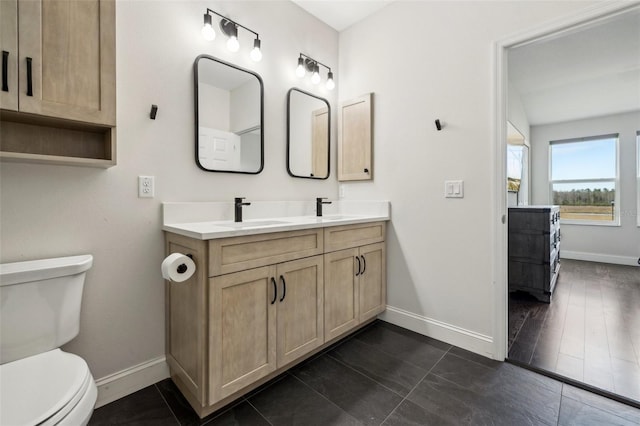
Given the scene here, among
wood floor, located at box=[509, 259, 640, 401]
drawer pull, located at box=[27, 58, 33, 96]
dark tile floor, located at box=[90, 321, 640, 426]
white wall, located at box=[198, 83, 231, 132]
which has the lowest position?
dark tile floor, located at box=[90, 321, 640, 426]

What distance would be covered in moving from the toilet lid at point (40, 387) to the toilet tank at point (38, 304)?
7 centimetres

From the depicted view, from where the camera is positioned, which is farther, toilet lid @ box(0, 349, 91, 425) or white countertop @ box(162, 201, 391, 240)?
white countertop @ box(162, 201, 391, 240)

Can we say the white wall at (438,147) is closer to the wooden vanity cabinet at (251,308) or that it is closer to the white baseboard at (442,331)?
the white baseboard at (442,331)

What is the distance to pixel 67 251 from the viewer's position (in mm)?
1381

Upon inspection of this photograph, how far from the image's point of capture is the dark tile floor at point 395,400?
1.36m

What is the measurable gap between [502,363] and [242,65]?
2615 millimetres

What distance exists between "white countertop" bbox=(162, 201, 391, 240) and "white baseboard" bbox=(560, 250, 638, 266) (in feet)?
15.0

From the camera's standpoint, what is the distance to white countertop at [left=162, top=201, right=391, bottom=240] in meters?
1.41

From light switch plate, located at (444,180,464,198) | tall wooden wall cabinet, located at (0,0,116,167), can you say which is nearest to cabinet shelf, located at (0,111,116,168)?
tall wooden wall cabinet, located at (0,0,116,167)

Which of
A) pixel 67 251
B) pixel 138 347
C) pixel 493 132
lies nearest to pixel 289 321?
pixel 138 347

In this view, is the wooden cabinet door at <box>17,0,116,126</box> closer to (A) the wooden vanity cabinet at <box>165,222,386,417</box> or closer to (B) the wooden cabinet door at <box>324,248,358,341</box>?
(A) the wooden vanity cabinet at <box>165,222,386,417</box>

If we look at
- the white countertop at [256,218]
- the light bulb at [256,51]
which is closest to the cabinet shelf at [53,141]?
the white countertop at [256,218]

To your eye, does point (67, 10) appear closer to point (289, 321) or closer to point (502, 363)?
point (289, 321)

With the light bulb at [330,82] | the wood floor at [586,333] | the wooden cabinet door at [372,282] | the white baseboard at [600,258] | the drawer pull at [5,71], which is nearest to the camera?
the drawer pull at [5,71]
